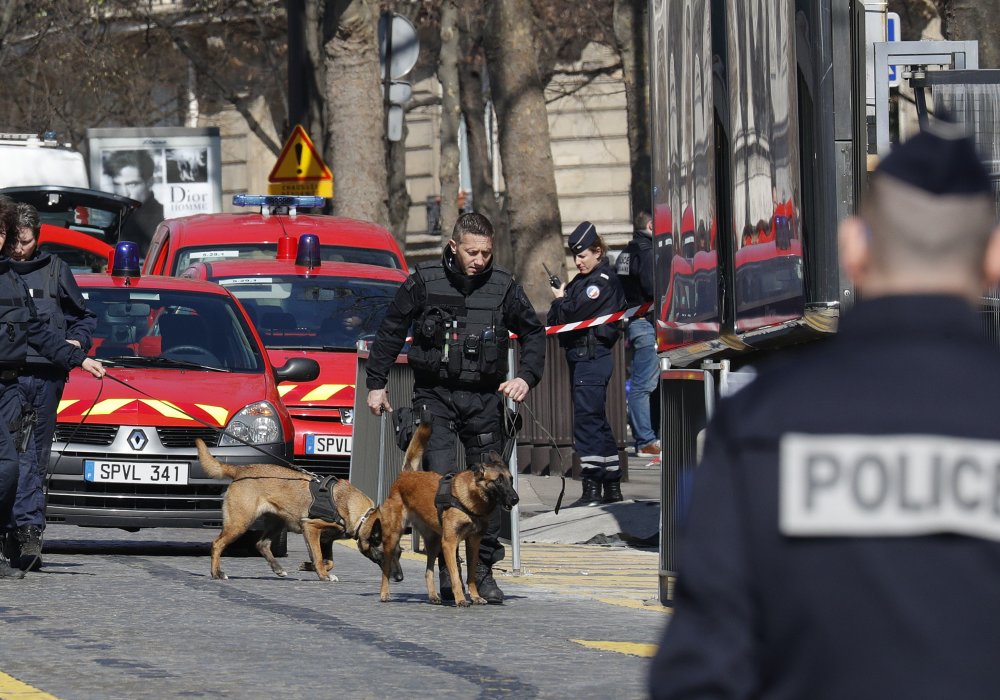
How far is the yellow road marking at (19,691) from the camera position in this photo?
605 centimetres

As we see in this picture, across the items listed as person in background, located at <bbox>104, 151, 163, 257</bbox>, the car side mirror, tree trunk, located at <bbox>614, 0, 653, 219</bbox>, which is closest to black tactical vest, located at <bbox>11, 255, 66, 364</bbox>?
the car side mirror

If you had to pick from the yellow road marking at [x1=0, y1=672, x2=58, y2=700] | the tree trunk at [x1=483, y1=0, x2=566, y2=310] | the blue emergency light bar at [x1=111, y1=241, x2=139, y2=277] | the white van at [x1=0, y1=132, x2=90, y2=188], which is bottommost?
the yellow road marking at [x1=0, y1=672, x2=58, y2=700]

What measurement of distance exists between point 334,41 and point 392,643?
13.9 metres

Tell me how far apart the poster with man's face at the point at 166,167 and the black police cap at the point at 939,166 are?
105 ft

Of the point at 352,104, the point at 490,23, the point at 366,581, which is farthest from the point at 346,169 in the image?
the point at 366,581

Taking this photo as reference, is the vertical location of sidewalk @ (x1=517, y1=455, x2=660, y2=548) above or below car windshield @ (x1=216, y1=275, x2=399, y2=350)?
below

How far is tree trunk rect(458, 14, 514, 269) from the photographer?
99.6 ft

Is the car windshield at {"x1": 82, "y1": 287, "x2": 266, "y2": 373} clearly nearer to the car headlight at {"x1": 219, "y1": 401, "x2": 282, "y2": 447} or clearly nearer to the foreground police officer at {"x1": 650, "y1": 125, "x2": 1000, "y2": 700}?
the car headlight at {"x1": 219, "y1": 401, "x2": 282, "y2": 447}

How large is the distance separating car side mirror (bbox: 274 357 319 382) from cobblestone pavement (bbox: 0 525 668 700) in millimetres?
1174

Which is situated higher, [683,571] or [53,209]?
[53,209]

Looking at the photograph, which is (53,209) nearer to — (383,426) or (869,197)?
(383,426)

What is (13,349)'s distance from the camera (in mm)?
9398

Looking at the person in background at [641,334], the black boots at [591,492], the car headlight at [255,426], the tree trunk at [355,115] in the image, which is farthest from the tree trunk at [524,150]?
the car headlight at [255,426]

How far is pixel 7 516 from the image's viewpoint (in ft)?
31.4
